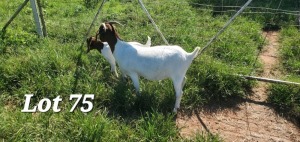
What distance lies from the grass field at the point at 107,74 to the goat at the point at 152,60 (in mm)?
384

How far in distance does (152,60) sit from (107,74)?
117 centimetres

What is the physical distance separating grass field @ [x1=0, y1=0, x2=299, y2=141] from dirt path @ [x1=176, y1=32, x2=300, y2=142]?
20cm

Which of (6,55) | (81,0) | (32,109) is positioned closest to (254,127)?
(32,109)

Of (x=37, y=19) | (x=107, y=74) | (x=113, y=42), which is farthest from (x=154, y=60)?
(x=37, y=19)

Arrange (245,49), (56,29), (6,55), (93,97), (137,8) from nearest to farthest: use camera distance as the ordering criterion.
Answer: (93,97)
(6,55)
(245,49)
(56,29)
(137,8)

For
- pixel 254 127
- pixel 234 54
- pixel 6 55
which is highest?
pixel 6 55

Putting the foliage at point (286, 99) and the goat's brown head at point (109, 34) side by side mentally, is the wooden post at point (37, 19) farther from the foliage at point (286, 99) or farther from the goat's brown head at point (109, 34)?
the foliage at point (286, 99)

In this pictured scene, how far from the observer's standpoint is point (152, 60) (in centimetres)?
441

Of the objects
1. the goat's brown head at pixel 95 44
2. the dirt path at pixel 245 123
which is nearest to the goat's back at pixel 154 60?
the goat's brown head at pixel 95 44

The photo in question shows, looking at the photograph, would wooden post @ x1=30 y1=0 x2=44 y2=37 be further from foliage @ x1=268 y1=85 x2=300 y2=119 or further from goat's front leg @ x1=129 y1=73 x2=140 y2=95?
foliage @ x1=268 y1=85 x2=300 y2=119

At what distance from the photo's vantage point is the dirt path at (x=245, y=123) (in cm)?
449

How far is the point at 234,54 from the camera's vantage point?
19.7 ft

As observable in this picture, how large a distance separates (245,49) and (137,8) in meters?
2.70

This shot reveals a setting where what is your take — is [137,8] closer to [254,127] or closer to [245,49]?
[245,49]
